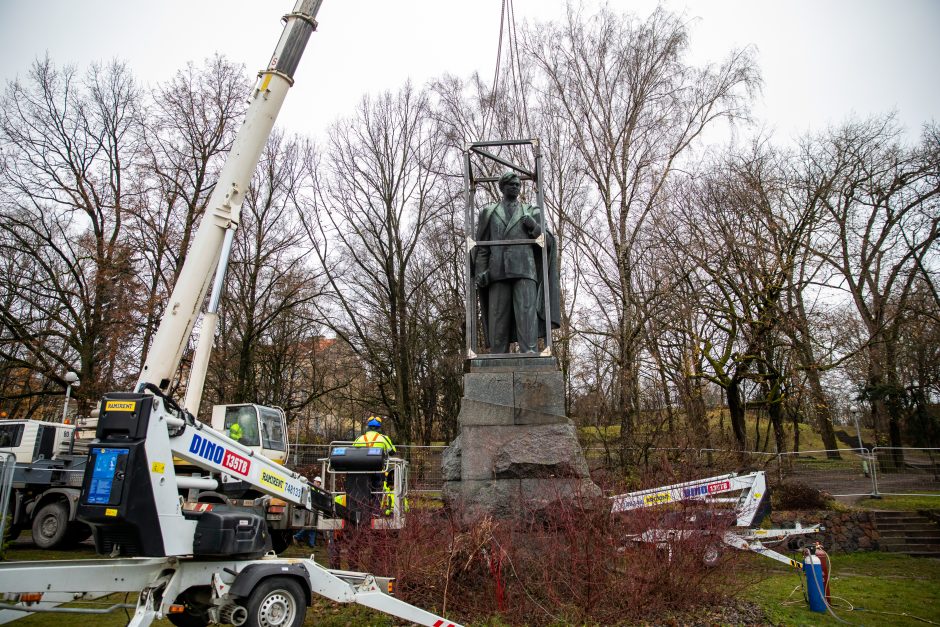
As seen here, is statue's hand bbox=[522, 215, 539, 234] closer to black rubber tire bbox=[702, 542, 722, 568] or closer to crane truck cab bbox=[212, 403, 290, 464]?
black rubber tire bbox=[702, 542, 722, 568]

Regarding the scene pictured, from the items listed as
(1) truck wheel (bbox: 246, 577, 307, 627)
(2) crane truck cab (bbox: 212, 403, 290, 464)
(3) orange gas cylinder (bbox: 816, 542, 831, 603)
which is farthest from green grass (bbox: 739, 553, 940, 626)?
(2) crane truck cab (bbox: 212, 403, 290, 464)

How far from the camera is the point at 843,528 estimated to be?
14328mm

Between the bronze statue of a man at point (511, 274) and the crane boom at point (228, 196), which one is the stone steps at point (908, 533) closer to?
the bronze statue of a man at point (511, 274)

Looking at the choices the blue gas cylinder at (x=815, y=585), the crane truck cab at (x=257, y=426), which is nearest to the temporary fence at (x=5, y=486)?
the crane truck cab at (x=257, y=426)

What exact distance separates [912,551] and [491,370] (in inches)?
490

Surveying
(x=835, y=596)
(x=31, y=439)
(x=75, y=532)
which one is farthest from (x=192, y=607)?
(x=31, y=439)

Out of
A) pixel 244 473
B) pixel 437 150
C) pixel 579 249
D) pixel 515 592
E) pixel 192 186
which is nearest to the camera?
pixel 244 473

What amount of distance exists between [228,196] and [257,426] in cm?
634

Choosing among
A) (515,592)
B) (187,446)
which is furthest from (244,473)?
(515,592)

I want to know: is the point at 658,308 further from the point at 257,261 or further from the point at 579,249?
the point at 257,261

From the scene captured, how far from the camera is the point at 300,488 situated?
5.96m

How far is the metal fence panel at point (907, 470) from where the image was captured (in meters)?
16.3

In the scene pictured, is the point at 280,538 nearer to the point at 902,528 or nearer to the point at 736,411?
the point at 902,528

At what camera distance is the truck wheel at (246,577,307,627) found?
4.70 metres
